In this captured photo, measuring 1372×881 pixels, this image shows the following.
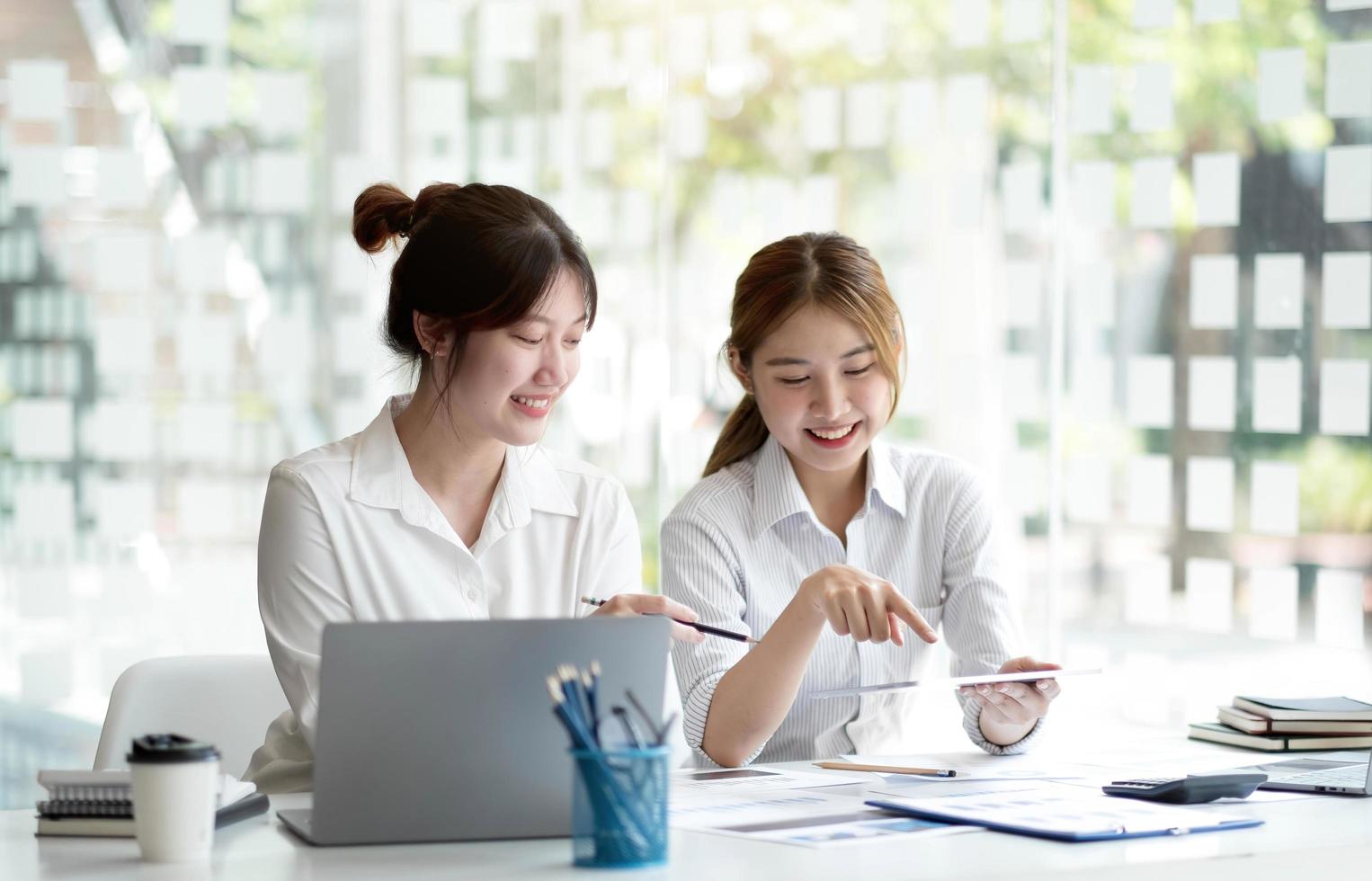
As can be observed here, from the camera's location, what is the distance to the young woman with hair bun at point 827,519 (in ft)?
7.32

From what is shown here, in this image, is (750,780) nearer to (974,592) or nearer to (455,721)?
(455,721)

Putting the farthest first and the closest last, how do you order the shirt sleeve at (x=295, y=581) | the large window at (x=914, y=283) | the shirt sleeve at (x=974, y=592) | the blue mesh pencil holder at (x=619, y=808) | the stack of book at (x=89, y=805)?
the large window at (x=914, y=283) → the shirt sleeve at (x=974, y=592) → the shirt sleeve at (x=295, y=581) → the stack of book at (x=89, y=805) → the blue mesh pencil holder at (x=619, y=808)

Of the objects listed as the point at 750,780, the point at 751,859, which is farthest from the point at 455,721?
the point at 750,780

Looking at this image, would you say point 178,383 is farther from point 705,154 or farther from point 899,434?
point 899,434

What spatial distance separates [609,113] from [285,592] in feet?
7.62

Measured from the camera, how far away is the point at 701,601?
2.21 meters

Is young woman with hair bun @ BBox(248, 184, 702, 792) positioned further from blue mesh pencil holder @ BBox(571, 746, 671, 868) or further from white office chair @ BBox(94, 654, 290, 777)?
blue mesh pencil holder @ BBox(571, 746, 671, 868)

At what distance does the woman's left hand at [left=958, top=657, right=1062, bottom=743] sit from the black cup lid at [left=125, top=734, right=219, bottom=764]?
1.04 metres

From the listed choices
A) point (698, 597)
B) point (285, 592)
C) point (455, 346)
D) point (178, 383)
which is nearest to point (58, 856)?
point (285, 592)

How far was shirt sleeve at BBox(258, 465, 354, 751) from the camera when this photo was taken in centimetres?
191

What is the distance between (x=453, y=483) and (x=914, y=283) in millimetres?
1978

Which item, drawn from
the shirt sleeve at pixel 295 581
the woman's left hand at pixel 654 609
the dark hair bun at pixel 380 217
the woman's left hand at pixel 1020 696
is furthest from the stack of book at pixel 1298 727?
the dark hair bun at pixel 380 217

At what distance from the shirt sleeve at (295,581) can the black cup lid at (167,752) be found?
54 cm

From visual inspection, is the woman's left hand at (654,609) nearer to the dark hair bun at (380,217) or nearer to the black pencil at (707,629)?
the black pencil at (707,629)
